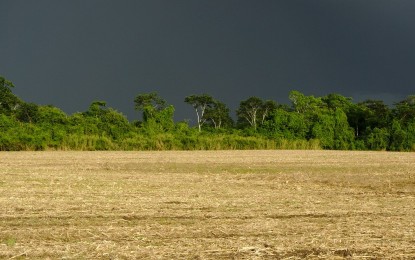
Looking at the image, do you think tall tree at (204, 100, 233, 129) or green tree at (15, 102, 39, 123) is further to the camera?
tall tree at (204, 100, 233, 129)

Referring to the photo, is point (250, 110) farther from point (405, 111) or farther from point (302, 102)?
point (405, 111)

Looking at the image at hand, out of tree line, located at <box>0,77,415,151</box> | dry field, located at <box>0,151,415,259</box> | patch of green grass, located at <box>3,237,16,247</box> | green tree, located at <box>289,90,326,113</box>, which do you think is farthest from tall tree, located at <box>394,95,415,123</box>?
patch of green grass, located at <box>3,237,16,247</box>

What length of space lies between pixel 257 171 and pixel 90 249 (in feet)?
55.5

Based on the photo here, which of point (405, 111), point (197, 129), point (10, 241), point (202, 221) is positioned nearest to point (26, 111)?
point (197, 129)

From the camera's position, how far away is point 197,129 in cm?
6028

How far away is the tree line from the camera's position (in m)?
50.1

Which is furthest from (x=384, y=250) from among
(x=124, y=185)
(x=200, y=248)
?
(x=124, y=185)

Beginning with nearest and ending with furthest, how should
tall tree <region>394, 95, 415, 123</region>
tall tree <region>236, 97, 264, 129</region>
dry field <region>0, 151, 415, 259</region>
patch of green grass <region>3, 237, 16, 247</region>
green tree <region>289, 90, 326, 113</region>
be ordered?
1. dry field <region>0, 151, 415, 259</region>
2. patch of green grass <region>3, 237, 16, 247</region>
3. tall tree <region>394, 95, 415, 123</region>
4. green tree <region>289, 90, 326, 113</region>
5. tall tree <region>236, 97, 264, 129</region>

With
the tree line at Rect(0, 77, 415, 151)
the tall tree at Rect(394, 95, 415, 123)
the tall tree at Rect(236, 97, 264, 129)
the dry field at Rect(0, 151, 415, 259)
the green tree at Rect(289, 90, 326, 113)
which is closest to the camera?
the dry field at Rect(0, 151, 415, 259)

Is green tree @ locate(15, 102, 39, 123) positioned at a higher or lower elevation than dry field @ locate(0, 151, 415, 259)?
higher

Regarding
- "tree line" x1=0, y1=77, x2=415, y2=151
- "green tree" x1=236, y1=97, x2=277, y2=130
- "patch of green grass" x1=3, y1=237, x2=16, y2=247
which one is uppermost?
"green tree" x1=236, y1=97, x2=277, y2=130

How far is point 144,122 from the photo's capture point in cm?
5922

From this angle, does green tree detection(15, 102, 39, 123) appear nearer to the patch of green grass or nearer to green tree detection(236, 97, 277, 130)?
green tree detection(236, 97, 277, 130)

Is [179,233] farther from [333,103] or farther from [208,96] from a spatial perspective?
[208,96]
